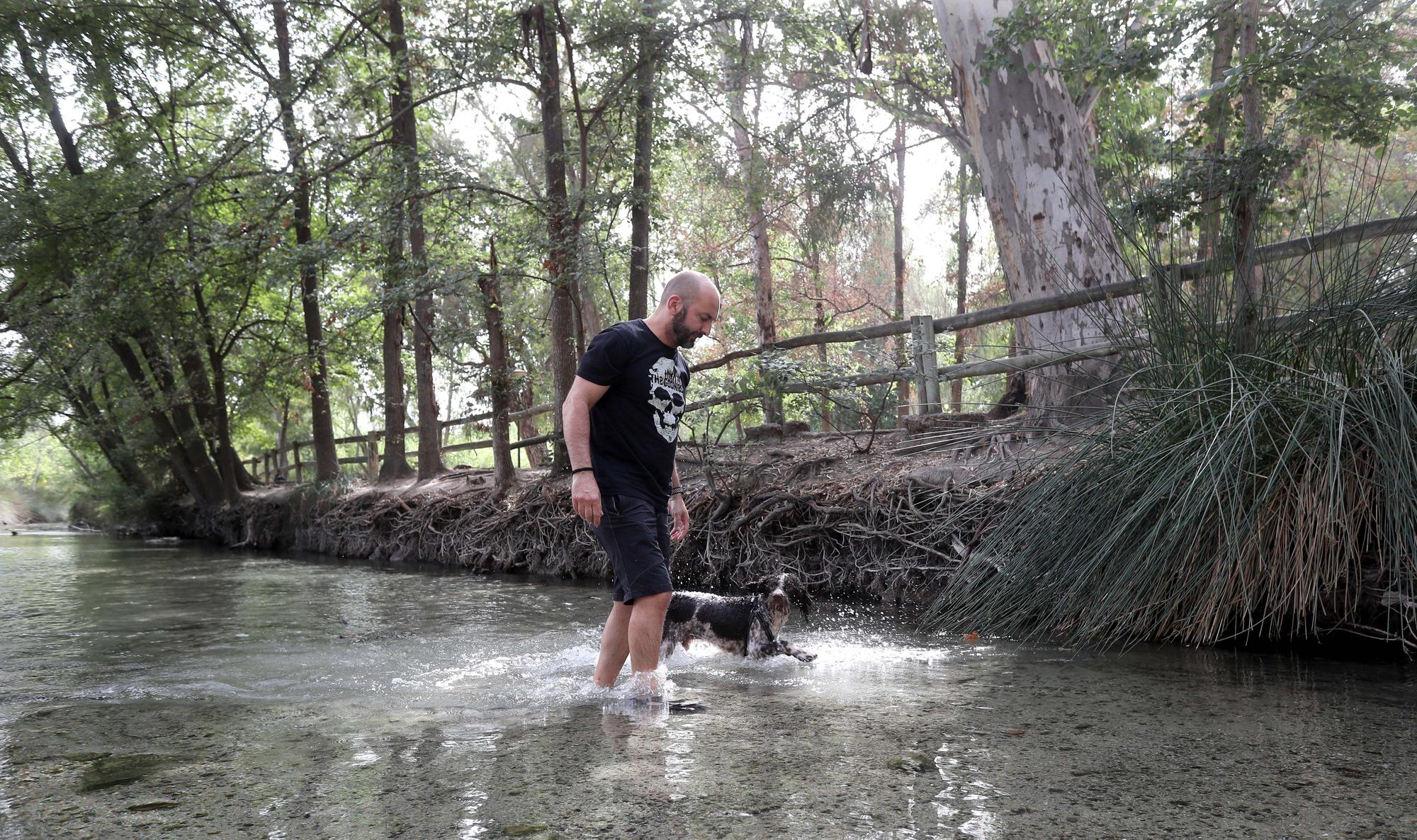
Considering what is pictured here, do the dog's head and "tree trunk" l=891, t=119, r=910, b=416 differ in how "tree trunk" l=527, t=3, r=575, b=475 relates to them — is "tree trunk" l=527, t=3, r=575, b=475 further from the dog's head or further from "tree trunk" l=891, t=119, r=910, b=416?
"tree trunk" l=891, t=119, r=910, b=416

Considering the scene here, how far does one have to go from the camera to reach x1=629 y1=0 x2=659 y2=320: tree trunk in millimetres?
10359

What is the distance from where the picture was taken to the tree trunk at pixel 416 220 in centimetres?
1052

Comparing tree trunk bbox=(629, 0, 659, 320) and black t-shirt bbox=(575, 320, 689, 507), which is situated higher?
tree trunk bbox=(629, 0, 659, 320)

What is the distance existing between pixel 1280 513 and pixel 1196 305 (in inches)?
41.7

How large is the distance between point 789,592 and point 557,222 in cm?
567

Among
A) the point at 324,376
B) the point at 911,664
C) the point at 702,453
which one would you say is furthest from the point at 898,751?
the point at 324,376

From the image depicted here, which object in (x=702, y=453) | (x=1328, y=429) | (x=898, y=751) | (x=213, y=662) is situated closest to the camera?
(x=898, y=751)

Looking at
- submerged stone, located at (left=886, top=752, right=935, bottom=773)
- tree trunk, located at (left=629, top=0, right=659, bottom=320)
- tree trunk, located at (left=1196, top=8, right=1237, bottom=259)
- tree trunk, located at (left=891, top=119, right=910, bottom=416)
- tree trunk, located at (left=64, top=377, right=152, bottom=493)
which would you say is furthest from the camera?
tree trunk, located at (left=891, top=119, right=910, bottom=416)

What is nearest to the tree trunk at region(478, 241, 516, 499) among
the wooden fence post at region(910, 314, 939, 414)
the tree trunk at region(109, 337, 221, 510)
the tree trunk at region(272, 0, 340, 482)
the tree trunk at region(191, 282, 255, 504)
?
the tree trunk at region(272, 0, 340, 482)

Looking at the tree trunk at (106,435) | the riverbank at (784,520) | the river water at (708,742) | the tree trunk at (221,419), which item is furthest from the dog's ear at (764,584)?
the tree trunk at (106,435)

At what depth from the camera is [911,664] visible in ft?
15.0

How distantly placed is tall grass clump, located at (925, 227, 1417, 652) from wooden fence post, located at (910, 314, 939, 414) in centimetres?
292

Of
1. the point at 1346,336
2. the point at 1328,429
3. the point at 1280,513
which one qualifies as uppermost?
the point at 1346,336

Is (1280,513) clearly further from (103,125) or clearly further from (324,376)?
(103,125)
